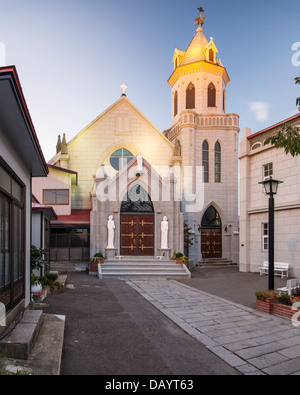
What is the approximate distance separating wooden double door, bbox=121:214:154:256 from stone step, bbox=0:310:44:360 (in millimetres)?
14087

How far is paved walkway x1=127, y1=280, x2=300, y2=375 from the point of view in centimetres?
585

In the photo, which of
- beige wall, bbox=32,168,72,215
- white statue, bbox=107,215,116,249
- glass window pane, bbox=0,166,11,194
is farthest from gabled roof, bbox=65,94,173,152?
glass window pane, bbox=0,166,11,194

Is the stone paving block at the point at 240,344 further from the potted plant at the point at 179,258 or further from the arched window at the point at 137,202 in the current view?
the arched window at the point at 137,202

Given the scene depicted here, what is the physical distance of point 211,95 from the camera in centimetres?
2847

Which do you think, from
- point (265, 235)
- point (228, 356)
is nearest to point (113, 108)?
point (265, 235)

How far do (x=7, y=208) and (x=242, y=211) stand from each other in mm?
16338

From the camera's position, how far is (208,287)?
576 inches

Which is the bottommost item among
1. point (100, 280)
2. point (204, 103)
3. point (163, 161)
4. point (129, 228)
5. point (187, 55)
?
point (100, 280)

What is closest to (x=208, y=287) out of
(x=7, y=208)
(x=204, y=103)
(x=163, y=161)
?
A: (x=7, y=208)

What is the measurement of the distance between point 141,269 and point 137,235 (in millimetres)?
2988

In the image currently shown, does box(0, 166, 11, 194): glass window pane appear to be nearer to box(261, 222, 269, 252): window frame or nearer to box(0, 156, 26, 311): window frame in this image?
box(0, 156, 26, 311): window frame

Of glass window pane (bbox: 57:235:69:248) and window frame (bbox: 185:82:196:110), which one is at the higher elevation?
window frame (bbox: 185:82:196:110)
